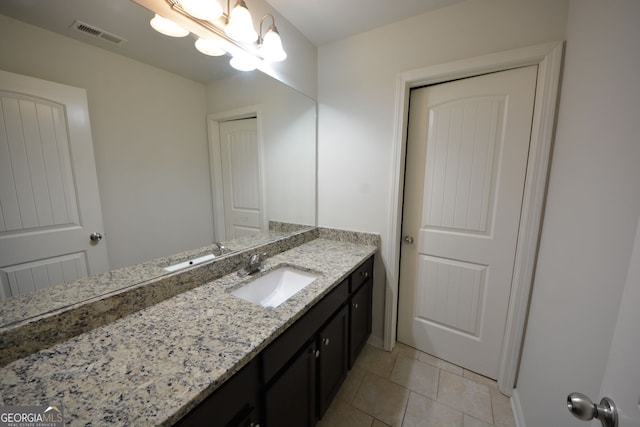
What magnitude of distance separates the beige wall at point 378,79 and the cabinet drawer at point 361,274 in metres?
0.13

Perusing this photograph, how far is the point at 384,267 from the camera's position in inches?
71.1

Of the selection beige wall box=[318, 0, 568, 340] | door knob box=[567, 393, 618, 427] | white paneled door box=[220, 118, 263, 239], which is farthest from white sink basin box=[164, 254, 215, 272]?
door knob box=[567, 393, 618, 427]

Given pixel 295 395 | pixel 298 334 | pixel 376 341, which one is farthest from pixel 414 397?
pixel 298 334

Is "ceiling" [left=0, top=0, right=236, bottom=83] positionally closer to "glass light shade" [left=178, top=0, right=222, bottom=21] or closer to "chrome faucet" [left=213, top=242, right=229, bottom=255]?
"glass light shade" [left=178, top=0, right=222, bottom=21]

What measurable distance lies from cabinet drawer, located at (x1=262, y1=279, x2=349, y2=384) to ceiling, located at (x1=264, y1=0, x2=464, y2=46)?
1662mm

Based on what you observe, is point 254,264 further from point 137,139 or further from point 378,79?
point 378,79

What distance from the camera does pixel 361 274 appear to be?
5.27ft

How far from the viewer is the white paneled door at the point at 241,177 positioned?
1332 mm

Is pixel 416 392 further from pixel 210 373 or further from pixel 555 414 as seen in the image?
pixel 210 373

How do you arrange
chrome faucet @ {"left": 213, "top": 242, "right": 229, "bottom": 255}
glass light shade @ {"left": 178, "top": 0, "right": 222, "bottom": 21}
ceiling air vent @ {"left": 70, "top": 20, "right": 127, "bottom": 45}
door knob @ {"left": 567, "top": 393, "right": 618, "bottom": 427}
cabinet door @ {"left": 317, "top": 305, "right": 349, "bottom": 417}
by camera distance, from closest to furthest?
door knob @ {"left": 567, "top": 393, "right": 618, "bottom": 427}, ceiling air vent @ {"left": 70, "top": 20, "right": 127, "bottom": 45}, glass light shade @ {"left": 178, "top": 0, "right": 222, "bottom": 21}, cabinet door @ {"left": 317, "top": 305, "right": 349, "bottom": 417}, chrome faucet @ {"left": 213, "top": 242, "right": 229, "bottom": 255}

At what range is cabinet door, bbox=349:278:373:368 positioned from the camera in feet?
5.00

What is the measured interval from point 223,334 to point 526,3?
210 cm

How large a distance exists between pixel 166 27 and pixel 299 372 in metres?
1.58

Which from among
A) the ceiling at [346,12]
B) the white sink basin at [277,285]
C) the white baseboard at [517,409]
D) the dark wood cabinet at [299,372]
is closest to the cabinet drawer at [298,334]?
the dark wood cabinet at [299,372]
